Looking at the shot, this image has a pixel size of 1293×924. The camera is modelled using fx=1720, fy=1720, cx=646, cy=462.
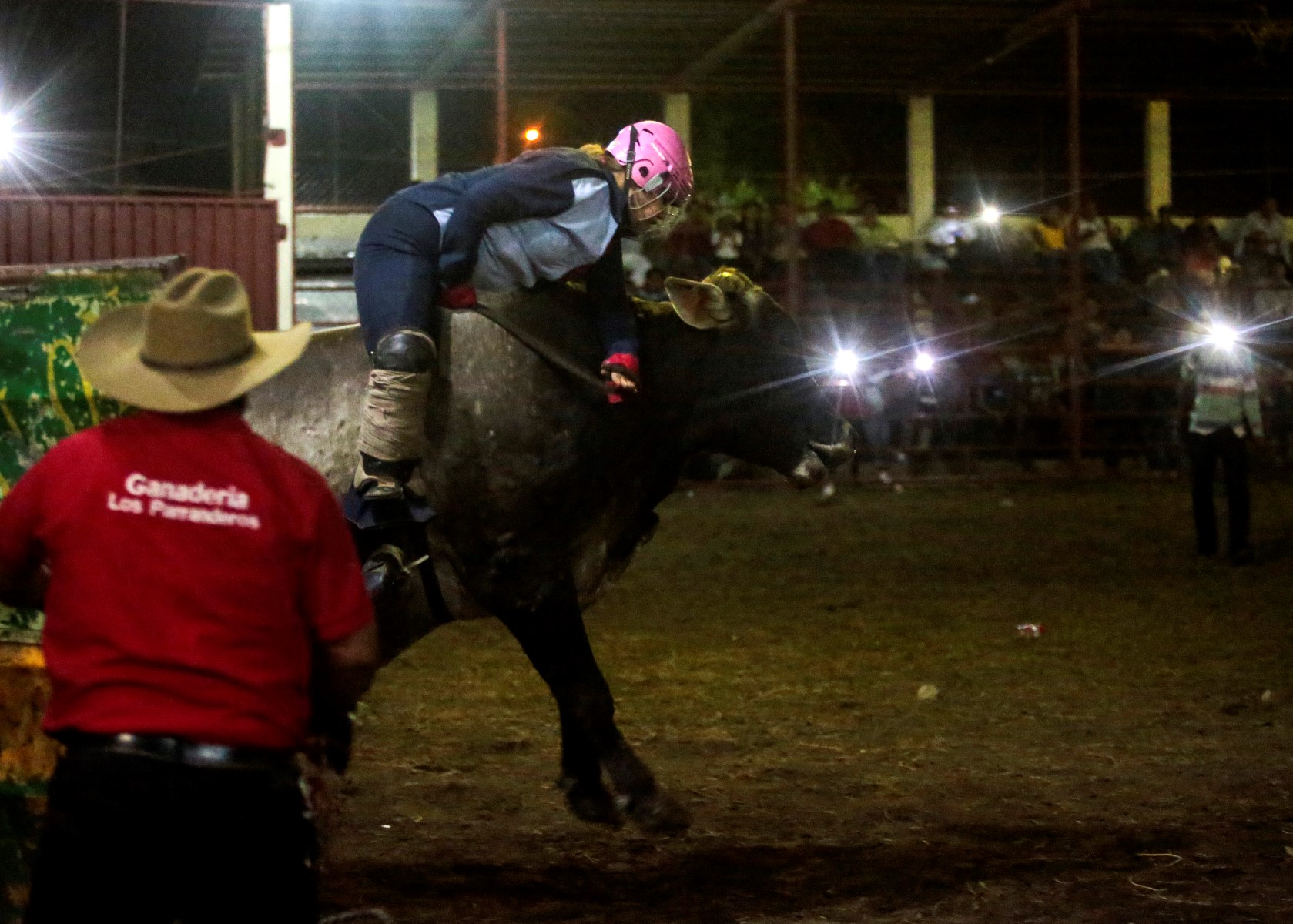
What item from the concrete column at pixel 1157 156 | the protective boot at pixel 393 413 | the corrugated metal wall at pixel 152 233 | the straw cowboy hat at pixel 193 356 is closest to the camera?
the straw cowboy hat at pixel 193 356

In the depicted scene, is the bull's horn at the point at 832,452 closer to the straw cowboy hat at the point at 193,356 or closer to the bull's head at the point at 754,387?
the bull's head at the point at 754,387

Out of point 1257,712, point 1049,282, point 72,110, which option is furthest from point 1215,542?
point 72,110

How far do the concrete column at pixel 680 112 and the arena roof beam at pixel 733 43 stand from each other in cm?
61

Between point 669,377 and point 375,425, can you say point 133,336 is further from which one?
point 669,377

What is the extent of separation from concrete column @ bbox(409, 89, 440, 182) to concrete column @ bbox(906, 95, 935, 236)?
6.55m

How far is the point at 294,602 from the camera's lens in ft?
9.68

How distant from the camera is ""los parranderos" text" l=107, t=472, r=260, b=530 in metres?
2.81

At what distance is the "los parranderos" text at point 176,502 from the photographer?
281cm

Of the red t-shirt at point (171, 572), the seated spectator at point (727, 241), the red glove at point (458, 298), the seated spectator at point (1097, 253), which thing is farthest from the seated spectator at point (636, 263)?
the red t-shirt at point (171, 572)

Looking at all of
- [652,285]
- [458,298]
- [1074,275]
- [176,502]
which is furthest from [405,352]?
[1074,275]

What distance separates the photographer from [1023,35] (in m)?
19.8

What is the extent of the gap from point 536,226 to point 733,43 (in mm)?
16309

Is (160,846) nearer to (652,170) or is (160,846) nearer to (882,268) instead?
(652,170)

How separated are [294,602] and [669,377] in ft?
8.84
